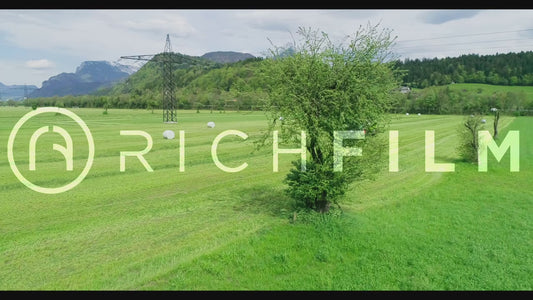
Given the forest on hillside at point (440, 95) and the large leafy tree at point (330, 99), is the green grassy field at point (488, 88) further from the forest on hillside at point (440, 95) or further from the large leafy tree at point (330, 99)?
the large leafy tree at point (330, 99)

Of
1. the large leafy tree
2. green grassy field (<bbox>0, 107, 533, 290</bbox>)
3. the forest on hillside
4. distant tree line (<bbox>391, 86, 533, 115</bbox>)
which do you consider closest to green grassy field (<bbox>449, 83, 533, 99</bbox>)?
the forest on hillside

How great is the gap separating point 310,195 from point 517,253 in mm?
6455

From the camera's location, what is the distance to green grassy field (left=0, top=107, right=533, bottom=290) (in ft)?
27.9

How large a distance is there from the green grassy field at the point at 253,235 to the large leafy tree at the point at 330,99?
1.76 metres

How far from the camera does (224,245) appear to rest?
1033 centimetres

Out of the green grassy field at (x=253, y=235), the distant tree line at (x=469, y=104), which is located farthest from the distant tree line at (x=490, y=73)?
the green grassy field at (x=253, y=235)

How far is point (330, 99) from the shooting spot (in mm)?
11547

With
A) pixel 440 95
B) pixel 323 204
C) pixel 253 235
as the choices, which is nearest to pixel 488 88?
pixel 440 95

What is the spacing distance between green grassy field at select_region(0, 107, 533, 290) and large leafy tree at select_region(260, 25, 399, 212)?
1762 millimetres

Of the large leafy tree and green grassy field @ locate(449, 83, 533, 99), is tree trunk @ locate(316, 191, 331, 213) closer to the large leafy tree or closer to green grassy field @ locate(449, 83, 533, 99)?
the large leafy tree

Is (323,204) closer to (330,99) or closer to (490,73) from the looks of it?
(330,99)

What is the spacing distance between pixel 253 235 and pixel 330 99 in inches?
209

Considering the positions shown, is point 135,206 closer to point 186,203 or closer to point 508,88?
point 186,203

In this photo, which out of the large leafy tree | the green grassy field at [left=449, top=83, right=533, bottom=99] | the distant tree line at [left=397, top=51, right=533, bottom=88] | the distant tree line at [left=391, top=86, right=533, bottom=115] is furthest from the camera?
the distant tree line at [left=397, top=51, right=533, bottom=88]
